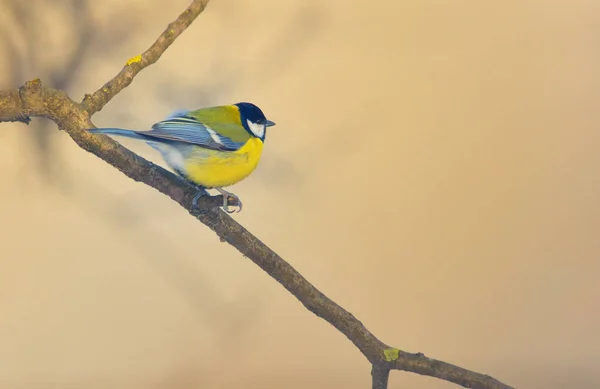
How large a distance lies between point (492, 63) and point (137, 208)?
811 millimetres

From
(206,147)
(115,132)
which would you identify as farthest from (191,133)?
(115,132)

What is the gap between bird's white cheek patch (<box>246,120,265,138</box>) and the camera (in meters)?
0.84

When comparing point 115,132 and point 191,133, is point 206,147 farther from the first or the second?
point 115,132

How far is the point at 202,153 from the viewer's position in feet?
2.48

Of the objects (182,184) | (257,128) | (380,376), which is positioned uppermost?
(257,128)

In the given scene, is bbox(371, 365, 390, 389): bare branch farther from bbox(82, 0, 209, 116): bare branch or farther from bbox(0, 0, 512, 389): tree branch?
bbox(82, 0, 209, 116): bare branch

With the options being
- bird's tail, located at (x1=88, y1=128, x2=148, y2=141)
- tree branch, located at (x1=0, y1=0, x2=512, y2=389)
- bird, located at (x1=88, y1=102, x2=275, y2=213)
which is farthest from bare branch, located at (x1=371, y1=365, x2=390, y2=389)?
bird's tail, located at (x1=88, y1=128, x2=148, y2=141)

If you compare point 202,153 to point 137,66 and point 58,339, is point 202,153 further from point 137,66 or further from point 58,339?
point 58,339

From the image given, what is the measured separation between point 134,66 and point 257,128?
0.22 meters

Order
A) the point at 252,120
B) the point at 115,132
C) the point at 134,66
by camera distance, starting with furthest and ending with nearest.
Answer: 1. the point at 252,120
2. the point at 134,66
3. the point at 115,132

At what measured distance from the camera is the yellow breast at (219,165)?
75cm

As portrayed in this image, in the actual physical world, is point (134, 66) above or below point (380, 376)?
above

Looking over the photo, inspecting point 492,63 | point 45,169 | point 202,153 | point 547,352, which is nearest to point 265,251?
point 202,153

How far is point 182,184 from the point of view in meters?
0.74
